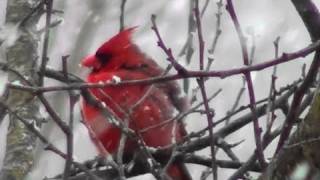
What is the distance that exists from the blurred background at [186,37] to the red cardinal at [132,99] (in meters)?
2.00

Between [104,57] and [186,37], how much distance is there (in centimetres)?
282

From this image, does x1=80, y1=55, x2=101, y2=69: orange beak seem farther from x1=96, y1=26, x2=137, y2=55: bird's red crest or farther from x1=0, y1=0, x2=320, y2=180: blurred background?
x1=0, y1=0, x2=320, y2=180: blurred background

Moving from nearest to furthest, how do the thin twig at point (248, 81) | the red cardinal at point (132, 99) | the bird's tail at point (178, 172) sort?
the thin twig at point (248, 81) < the bird's tail at point (178, 172) < the red cardinal at point (132, 99)

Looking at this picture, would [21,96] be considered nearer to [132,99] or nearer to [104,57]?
[132,99]

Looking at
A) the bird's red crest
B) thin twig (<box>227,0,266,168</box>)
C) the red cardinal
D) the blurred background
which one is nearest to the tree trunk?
the red cardinal

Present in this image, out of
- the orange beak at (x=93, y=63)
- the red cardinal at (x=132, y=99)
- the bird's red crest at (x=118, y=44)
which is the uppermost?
the bird's red crest at (x=118, y=44)

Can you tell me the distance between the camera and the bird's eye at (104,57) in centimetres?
468

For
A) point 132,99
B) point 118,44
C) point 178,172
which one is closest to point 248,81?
point 178,172

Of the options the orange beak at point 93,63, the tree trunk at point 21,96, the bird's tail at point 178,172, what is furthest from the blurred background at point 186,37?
the tree trunk at point 21,96

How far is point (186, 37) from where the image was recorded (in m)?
7.46

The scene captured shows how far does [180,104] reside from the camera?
13.3ft

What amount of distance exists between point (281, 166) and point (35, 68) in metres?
1.39

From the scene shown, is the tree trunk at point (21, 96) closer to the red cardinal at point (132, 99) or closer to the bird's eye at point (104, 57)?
the red cardinal at point (132, 99)

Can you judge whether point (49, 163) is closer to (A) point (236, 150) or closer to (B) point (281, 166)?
(A) point (236, 150)
